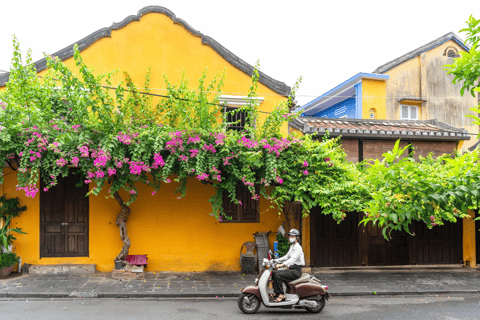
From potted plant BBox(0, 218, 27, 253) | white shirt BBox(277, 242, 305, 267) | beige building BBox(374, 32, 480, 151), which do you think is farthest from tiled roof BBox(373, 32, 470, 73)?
potted plant BBox(0, 218, 27, 253)

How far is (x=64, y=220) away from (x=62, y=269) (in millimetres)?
1403

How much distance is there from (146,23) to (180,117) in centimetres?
347

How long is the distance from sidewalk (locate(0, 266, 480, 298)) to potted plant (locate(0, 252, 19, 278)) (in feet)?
1.13

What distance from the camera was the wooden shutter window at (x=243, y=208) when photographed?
12289mm

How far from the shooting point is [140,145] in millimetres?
9617

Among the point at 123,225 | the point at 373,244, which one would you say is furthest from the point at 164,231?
the point at 373,244

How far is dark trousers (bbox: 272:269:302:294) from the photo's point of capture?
7910mm

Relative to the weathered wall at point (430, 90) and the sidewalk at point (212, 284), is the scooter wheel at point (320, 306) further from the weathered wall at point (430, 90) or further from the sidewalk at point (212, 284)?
the weathered wall at point (430, 90)

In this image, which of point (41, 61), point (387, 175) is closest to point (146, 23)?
point (41, 61)

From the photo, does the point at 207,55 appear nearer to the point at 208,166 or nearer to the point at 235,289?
the point at 208,166

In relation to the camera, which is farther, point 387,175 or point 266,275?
point 266,275

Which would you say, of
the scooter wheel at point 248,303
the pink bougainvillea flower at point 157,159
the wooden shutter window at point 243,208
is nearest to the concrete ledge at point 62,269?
the pink bougainvillea flower at point 157,159

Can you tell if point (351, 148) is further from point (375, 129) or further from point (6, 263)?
point (6, 263)

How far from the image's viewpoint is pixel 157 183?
34.8 feet
